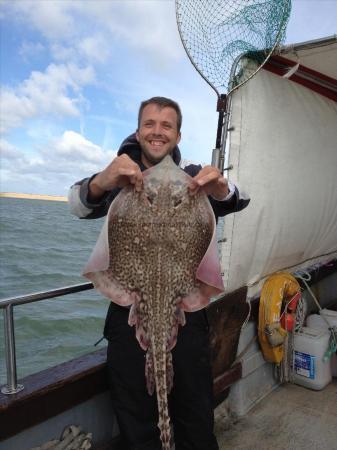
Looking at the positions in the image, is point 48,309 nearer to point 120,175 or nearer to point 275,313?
point 275,313

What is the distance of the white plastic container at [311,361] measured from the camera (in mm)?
4453

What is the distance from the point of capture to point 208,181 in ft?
6.70

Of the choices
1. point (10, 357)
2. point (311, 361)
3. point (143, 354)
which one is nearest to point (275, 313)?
point (311, 361)

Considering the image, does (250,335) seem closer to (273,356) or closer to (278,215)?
(273,356)

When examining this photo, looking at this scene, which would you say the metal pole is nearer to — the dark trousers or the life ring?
the dark trousers

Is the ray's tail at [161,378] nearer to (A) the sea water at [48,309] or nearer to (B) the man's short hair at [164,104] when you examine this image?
(B) the man's short hair at [164,104]

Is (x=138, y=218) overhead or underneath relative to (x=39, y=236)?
overhead

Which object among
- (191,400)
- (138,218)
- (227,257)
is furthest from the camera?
(227,257)

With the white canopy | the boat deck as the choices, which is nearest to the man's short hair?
the white canopy

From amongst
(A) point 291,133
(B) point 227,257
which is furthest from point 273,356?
(A) point 291,133

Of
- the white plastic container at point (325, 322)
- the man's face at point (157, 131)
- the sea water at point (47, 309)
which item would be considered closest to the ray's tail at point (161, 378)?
the man's face at point (157, 131)

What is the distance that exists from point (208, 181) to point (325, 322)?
3.69m

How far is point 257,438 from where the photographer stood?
11.8ft

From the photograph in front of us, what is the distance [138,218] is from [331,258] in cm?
465
